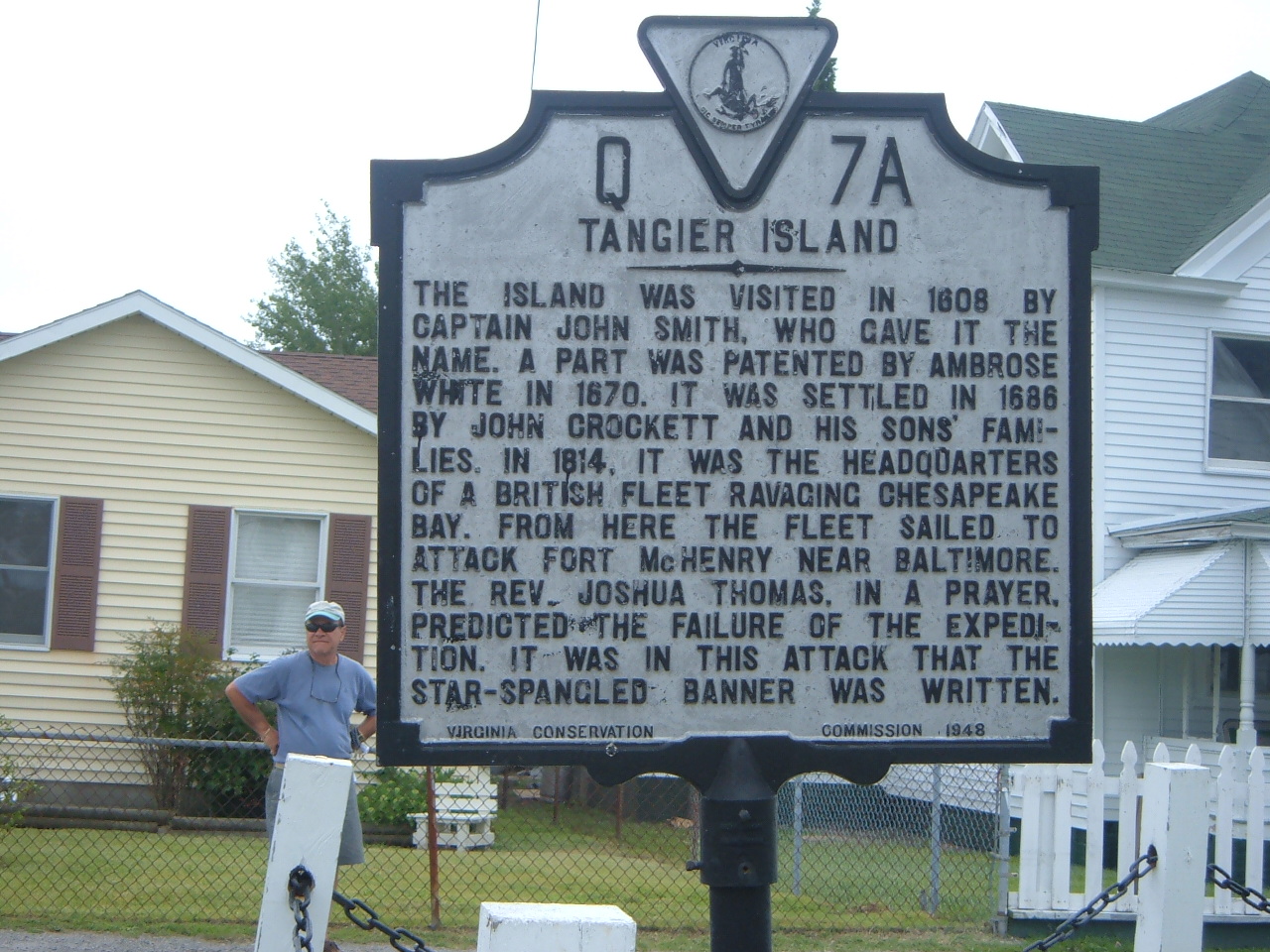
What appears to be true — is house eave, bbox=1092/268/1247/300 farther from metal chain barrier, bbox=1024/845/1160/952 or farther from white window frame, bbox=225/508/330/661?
metal chain barrier, bbox=1024/845/1160/952

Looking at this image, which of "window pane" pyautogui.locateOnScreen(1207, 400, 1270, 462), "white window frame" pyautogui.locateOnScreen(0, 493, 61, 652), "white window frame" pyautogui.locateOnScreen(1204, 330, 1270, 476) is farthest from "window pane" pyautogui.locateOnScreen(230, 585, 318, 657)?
"window pane" pyautogui.locateOnScreen(1207, 400, 1270, 462)

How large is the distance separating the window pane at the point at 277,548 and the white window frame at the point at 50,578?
1802 millimetres

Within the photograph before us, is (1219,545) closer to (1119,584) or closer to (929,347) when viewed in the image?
(1119,584)

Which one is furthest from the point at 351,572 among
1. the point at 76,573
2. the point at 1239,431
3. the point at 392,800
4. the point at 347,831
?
the point at 1239,431

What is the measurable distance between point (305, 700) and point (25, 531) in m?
8.69

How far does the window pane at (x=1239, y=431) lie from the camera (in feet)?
49.1

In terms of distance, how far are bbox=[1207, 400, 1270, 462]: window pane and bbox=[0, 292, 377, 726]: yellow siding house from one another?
946cm

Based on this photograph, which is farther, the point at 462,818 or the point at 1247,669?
the point at 1247,669

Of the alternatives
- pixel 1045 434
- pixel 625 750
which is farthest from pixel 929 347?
pixel 625 750


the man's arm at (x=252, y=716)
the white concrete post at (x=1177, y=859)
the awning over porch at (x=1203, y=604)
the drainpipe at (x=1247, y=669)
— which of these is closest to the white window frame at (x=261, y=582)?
the man's arm at (x=252, y=716)

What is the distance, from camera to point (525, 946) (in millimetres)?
2566

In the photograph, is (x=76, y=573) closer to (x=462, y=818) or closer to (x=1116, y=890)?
(x=462, y=818)

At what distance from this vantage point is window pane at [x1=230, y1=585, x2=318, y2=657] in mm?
13875

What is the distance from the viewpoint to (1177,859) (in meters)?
3.62
